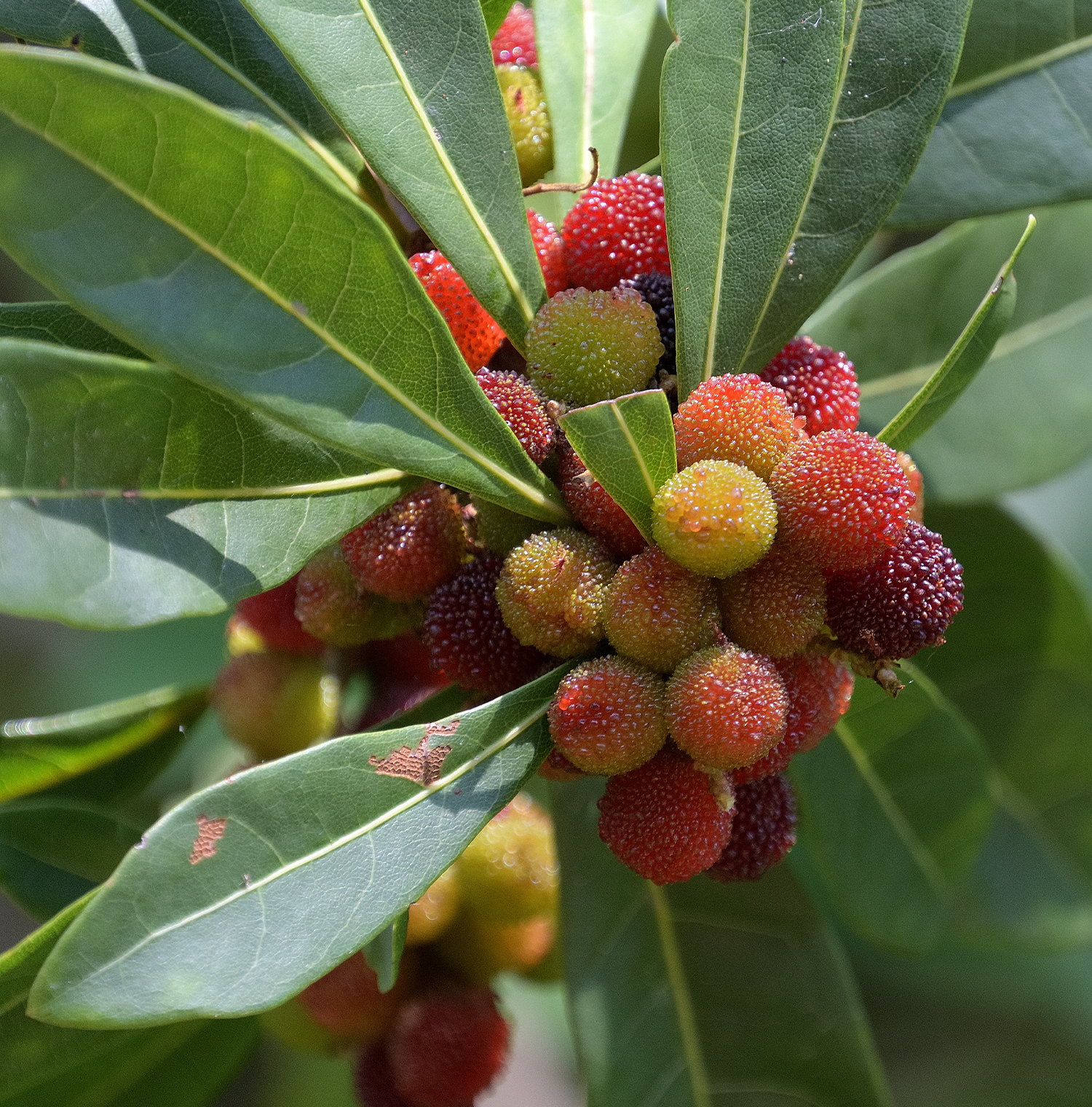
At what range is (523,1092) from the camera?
2.77 meters

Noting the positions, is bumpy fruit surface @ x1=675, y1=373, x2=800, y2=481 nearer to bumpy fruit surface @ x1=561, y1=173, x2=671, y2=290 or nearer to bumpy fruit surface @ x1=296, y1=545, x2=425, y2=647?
bumpy fruit surface @ x1=561, y1=173, x2=671, y2=290

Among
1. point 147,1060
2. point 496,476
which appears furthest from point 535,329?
point 147,1060

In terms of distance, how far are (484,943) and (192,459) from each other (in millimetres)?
769

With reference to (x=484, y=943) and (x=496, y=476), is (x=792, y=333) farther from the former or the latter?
(x=484, y=943)

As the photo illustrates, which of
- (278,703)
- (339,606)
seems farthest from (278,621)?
(339,606)

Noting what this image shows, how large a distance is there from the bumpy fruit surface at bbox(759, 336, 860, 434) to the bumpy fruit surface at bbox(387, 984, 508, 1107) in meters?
0.79

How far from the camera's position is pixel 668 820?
0.78m

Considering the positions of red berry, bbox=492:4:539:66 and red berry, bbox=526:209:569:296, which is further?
red berry, bbox=492:4:539:66

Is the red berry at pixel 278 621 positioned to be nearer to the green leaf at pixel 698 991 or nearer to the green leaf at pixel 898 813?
the green leaf at pixel 698 991

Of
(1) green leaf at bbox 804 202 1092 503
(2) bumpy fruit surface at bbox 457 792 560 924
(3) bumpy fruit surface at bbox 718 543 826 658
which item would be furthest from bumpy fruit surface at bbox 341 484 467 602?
(1) green leaf at bbox 804 202 1092 503

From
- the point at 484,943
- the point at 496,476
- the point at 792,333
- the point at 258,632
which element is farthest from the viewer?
the point at 484,943

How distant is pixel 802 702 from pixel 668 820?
0.46ft

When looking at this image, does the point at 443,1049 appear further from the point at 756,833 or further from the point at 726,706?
the point at 726,706

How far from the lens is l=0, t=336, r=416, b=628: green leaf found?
683 mm
